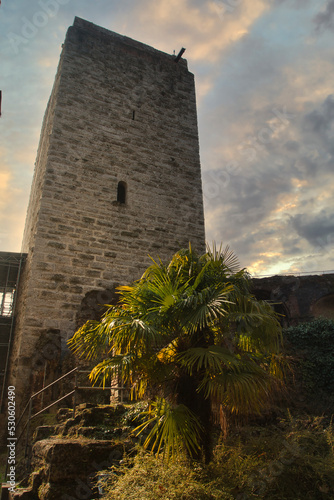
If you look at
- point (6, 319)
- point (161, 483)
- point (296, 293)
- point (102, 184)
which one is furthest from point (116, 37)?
point (161, 483)

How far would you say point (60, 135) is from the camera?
8078mm

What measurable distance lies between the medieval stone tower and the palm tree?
8.40 feet

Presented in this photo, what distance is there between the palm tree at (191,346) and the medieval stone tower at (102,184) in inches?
101

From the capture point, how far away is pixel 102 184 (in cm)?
816

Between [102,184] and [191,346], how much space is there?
17.1 ft

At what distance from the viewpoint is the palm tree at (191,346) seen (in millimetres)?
3445

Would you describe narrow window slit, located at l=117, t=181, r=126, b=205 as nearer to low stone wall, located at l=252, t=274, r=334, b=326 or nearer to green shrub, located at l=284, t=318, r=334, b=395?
green shrub, located at l=284, t=318, r=334, b=395

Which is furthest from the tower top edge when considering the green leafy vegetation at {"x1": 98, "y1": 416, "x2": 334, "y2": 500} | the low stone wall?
the green leafy vegetation at {"x1": 98, "y1": 416, "x2": 334, "y2": 500}

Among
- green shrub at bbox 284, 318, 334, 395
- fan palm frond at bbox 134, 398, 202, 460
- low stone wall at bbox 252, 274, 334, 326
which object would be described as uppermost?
low stone wall at bbox 252, 274, 334, 326

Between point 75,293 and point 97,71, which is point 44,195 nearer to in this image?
point 75,293

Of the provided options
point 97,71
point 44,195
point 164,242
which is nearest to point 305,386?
point 164,242

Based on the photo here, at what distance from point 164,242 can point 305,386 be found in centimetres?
506

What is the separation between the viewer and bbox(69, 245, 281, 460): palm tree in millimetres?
3445

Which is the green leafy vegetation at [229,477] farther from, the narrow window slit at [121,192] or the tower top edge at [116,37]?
the tower top edge at [116,37]
